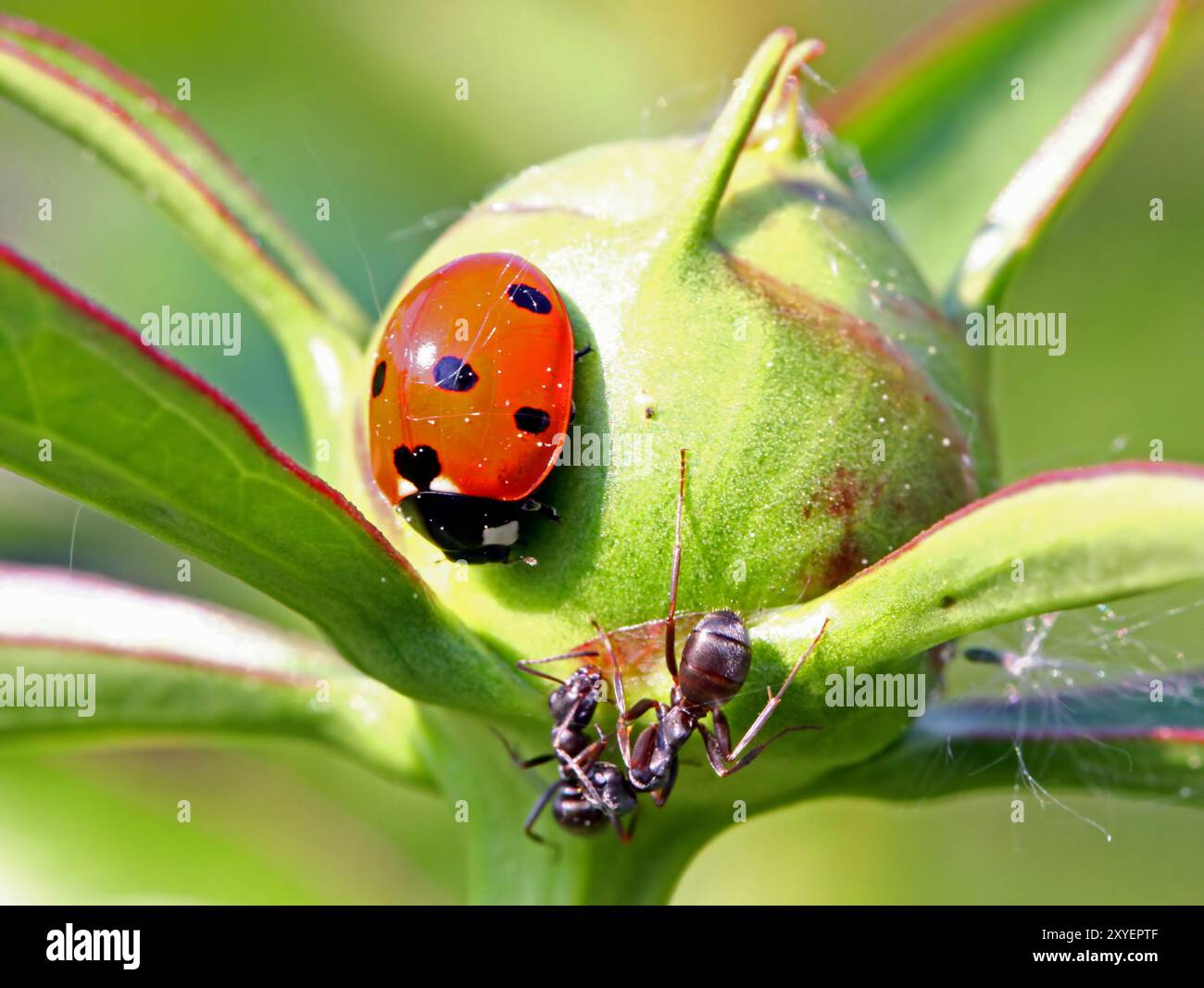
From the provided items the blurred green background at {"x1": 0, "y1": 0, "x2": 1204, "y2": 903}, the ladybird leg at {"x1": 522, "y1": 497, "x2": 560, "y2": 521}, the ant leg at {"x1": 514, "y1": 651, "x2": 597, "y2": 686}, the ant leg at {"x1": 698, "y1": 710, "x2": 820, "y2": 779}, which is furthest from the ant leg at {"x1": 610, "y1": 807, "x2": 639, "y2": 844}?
the blurred green background at {"x1": 0, "y1": 0, "x2": 1204, "y2": 903}

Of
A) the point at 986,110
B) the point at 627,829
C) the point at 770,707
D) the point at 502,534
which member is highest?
the point at 986,110

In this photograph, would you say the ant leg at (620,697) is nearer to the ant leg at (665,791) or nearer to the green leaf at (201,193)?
the ant leg at (665,791)

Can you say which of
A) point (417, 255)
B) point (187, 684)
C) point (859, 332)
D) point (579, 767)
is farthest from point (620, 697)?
point (417, 255)

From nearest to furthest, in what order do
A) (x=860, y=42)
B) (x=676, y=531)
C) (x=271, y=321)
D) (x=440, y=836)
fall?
(x=676, y=531) < (x=271, y=321) < (x=440, y=836) < (x=860, y=42)

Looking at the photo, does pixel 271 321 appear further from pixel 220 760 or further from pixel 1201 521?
pixel 220 760

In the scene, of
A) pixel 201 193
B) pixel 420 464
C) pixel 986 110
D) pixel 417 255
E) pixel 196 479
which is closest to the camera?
pixel 196 479

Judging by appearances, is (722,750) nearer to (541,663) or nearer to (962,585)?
(541,663)

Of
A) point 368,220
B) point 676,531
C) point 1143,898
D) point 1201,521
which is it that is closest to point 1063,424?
point 1143,898

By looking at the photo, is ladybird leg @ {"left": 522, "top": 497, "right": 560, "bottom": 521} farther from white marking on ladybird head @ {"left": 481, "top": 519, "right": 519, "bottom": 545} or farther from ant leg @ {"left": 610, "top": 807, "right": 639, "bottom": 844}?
ant leg @ {"left": 610, "top": 807, "right": 639, "bottom": 844}
